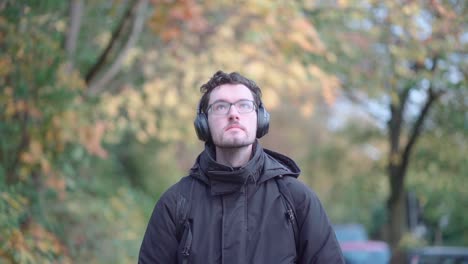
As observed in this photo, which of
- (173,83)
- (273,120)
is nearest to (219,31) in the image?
(173,83)

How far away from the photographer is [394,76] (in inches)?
460

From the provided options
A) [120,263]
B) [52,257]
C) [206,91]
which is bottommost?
[120,263]

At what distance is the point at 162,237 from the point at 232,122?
22.4 inches

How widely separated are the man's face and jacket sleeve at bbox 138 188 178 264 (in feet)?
1.06

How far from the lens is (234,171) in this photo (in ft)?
10.7

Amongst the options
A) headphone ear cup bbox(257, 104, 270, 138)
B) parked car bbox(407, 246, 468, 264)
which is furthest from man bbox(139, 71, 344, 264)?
parked car bbox(407, 246, 468, 264)

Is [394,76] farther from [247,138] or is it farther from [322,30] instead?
[247,138]

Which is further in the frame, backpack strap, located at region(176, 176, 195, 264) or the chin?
the chin

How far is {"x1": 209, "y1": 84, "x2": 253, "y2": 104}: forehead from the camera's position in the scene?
343 centimetres

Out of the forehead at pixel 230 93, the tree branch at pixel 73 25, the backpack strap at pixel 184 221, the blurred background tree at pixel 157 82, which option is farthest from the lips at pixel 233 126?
the tree branch at pixel 73 25

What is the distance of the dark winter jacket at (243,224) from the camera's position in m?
3.22

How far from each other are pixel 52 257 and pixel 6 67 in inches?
70.4

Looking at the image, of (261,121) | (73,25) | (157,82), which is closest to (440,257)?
(157,82)

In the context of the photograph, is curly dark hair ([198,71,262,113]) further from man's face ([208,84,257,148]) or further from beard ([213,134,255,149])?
beard ([213,134,255,149])
